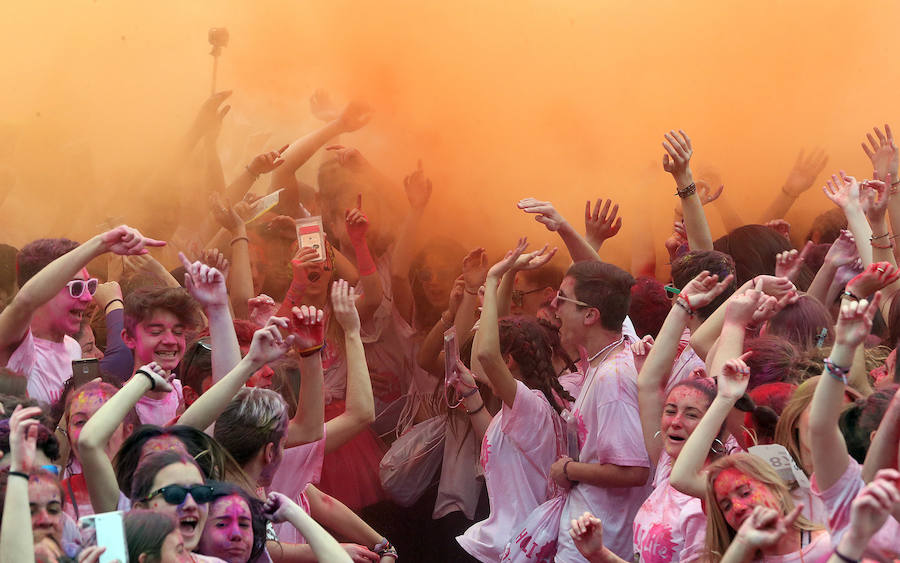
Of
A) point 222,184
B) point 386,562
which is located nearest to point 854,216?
point 386,562

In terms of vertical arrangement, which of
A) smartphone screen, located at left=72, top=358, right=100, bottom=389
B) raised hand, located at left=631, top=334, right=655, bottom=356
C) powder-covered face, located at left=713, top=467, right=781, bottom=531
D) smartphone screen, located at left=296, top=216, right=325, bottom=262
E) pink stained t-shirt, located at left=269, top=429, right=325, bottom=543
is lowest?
pink stained t-shirt, located at left=269, top=429, right=325, bottom=543

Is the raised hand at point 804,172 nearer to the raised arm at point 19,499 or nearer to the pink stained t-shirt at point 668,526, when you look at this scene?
the pink stained t-shirt at point 668,526

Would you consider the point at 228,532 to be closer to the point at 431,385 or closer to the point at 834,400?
the point at 834,400

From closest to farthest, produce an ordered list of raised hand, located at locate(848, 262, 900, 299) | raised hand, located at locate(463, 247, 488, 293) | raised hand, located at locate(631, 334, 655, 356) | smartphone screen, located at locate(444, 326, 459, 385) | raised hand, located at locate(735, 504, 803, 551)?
raised hand, located at locate(735, 504, 803, 551) → raised hand, located at locate(848, 262, 900, 299) → raised hand, located at locate(631, 334, 655, 356) → smartphone screen, located at locate(444, 326, 459, 385) → raised hand, located at locate(463, 247, 488, 293)

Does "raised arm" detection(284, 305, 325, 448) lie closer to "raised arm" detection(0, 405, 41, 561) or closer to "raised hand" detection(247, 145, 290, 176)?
"raised arm" detection(0, 405, 41, 561)

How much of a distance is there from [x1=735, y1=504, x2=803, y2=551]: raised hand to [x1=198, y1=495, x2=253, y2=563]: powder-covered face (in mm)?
1122

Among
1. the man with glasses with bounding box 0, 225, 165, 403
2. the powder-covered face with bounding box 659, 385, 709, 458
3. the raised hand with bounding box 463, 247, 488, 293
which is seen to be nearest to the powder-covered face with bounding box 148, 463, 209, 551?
A: the man with glasses with bounding box 0, 225, 165, 403

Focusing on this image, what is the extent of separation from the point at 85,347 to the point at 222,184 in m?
1.17

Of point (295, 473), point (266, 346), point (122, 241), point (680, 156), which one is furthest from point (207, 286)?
point (680, 156)

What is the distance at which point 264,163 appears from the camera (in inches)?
203

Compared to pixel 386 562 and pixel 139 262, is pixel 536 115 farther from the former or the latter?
pixel 386 562

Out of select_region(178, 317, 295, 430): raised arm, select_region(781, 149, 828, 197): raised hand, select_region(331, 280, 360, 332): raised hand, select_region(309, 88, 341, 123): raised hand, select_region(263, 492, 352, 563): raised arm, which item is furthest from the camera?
select_region(781, 149, 828, 197): raised hand

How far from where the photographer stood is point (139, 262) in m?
4.68

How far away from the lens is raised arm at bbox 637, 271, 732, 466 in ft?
11.1
